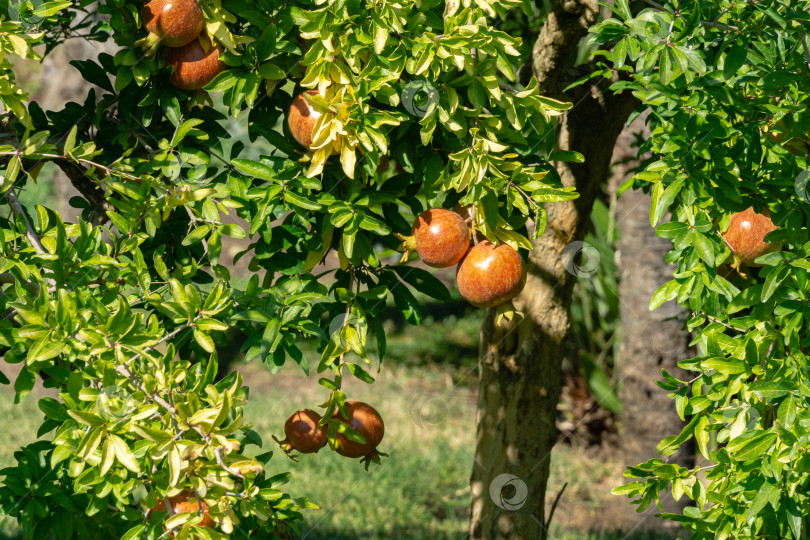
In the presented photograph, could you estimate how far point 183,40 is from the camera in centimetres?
141

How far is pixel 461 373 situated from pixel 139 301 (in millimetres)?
4391

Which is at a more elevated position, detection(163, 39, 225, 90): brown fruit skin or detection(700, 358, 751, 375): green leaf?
detection(163, 39, 225, 90): brown fruit skin

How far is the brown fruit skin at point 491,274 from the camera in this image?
54.6 inches

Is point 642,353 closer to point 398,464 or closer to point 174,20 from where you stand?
point 398,464

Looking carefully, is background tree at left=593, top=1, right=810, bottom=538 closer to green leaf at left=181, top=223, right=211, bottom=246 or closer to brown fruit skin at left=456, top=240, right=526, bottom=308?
brown fruit skin at left=456, top=240, right=526, bottom=308

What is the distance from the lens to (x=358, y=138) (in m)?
1.34

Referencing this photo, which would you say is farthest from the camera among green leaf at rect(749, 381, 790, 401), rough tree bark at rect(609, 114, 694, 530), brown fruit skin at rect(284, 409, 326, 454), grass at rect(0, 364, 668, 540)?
rough tree bark at rect(609, 114, 694, 530)

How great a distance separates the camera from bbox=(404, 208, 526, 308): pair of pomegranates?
4.56 feet

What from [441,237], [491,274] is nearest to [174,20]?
[441,237]

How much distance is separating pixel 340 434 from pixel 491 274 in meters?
A: 0.46

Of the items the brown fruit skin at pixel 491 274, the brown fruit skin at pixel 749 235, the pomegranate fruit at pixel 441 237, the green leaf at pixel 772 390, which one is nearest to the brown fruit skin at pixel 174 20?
the pomegranate fruit at pixel 441 237

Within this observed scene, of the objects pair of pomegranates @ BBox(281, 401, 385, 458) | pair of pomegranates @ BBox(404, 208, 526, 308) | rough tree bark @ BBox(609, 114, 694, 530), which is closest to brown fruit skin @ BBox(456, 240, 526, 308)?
pair of pomegranates @ BBox(404, 208, 526, 308)

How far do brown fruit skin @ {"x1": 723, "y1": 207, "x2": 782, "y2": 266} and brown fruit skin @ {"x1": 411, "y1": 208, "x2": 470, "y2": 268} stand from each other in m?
0.47

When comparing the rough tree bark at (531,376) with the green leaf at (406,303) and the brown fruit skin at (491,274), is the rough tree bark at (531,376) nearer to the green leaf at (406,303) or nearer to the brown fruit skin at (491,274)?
the green leaf at (406,303)
